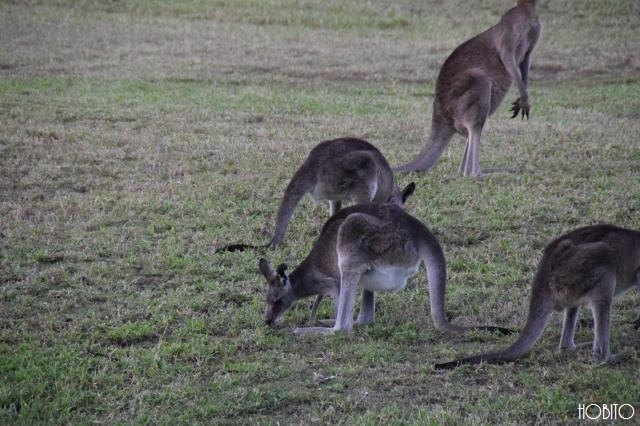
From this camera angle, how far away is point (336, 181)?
22.0 ft

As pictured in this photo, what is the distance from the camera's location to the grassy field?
4500 mm

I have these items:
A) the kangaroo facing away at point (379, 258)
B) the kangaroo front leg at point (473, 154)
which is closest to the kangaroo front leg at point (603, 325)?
the kangaroo facing away at point (379, 258)

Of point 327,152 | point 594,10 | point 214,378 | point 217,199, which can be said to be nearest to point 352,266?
point 214,378

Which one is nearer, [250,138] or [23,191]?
[23,191]

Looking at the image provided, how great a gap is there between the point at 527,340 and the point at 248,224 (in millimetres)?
3105

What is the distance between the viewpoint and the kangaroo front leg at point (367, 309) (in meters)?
5.50

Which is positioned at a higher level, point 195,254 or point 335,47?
point 335,47

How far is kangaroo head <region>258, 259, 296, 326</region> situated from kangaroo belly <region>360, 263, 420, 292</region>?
1.66 ft

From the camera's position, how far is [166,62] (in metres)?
15.0

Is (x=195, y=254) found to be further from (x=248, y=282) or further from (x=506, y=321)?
(x=506, y=321)

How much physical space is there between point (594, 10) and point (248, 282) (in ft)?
49.2

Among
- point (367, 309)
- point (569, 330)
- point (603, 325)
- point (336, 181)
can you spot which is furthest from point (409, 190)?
point (603, 325)

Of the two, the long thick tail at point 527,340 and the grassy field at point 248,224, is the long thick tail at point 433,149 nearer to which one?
the grassy field at point 248,224

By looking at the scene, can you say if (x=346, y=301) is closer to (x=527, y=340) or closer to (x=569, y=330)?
(x=527, y=340)
